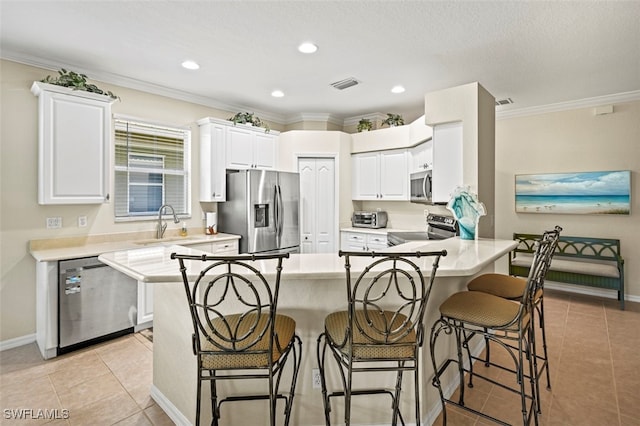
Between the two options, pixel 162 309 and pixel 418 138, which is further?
pixel 418 138

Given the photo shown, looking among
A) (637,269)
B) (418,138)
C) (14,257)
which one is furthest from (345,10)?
(637,269)

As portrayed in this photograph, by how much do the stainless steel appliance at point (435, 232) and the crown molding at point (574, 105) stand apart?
2.22 metres

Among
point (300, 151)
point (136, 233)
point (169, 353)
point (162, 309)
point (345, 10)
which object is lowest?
point (169, 353)

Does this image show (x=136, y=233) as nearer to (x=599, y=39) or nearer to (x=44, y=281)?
(x=44, y=281)

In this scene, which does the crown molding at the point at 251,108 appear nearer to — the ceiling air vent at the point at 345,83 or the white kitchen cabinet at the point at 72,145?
the white kitchen cabinet at the point at 72,145

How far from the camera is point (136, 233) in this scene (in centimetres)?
396

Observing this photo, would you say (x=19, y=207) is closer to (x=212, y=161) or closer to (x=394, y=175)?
(x=212, y=161)

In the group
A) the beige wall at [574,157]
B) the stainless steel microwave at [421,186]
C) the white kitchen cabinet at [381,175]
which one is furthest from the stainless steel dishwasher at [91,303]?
the beige wall at [574,157]

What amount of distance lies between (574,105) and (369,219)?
3.25 m

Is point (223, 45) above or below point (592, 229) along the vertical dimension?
above

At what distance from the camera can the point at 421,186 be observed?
13.9 feet

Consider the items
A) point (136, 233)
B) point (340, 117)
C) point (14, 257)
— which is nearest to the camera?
point (14, 257)

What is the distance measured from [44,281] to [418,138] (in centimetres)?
430

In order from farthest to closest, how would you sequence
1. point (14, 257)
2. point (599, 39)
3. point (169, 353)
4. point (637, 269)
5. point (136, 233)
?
1. point (637, 269)
2. point (136, 233)
3. point (14, 257)
4. point (599, 39)
5. point (169, 353)
